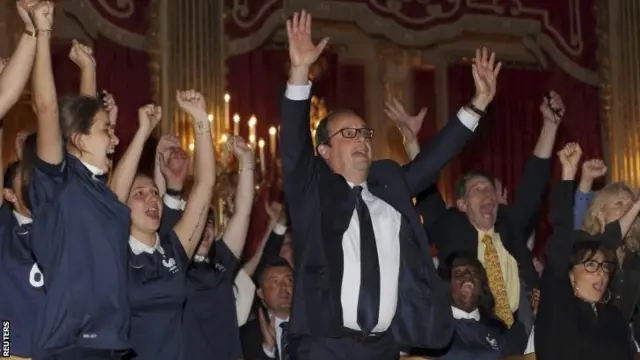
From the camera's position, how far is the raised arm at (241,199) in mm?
4379

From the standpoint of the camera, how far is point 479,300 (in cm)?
450

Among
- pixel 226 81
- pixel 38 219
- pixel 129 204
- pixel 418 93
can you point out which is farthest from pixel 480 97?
pixel 418 93

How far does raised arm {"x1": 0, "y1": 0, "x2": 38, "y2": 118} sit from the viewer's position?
315 cm

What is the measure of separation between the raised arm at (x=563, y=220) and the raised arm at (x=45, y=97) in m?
1.78

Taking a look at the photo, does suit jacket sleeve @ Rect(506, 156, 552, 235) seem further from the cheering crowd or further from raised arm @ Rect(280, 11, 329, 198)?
raised arm @ Rect(280, 11, 329, 198)

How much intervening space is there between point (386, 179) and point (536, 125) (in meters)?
4.90

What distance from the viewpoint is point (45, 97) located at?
122 inches

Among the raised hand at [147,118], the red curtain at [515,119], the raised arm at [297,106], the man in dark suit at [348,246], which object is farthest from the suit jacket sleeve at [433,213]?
the red curtain at [515,119]

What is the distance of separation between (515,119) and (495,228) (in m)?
3.33

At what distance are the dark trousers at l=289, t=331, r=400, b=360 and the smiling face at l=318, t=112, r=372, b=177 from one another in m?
0.49

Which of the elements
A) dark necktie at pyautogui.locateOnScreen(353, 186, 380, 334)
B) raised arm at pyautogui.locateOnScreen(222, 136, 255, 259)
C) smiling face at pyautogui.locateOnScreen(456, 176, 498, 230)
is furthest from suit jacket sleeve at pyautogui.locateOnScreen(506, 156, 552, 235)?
dark necktie at pyautogui.locateOnScreen(353, 186, 380, 334)

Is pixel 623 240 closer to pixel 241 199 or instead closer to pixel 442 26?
pixel 241 199

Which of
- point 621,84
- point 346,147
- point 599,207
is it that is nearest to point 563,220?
point 599,207

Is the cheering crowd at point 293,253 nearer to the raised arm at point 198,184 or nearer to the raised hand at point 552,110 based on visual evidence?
the raised arm at point 198,184
